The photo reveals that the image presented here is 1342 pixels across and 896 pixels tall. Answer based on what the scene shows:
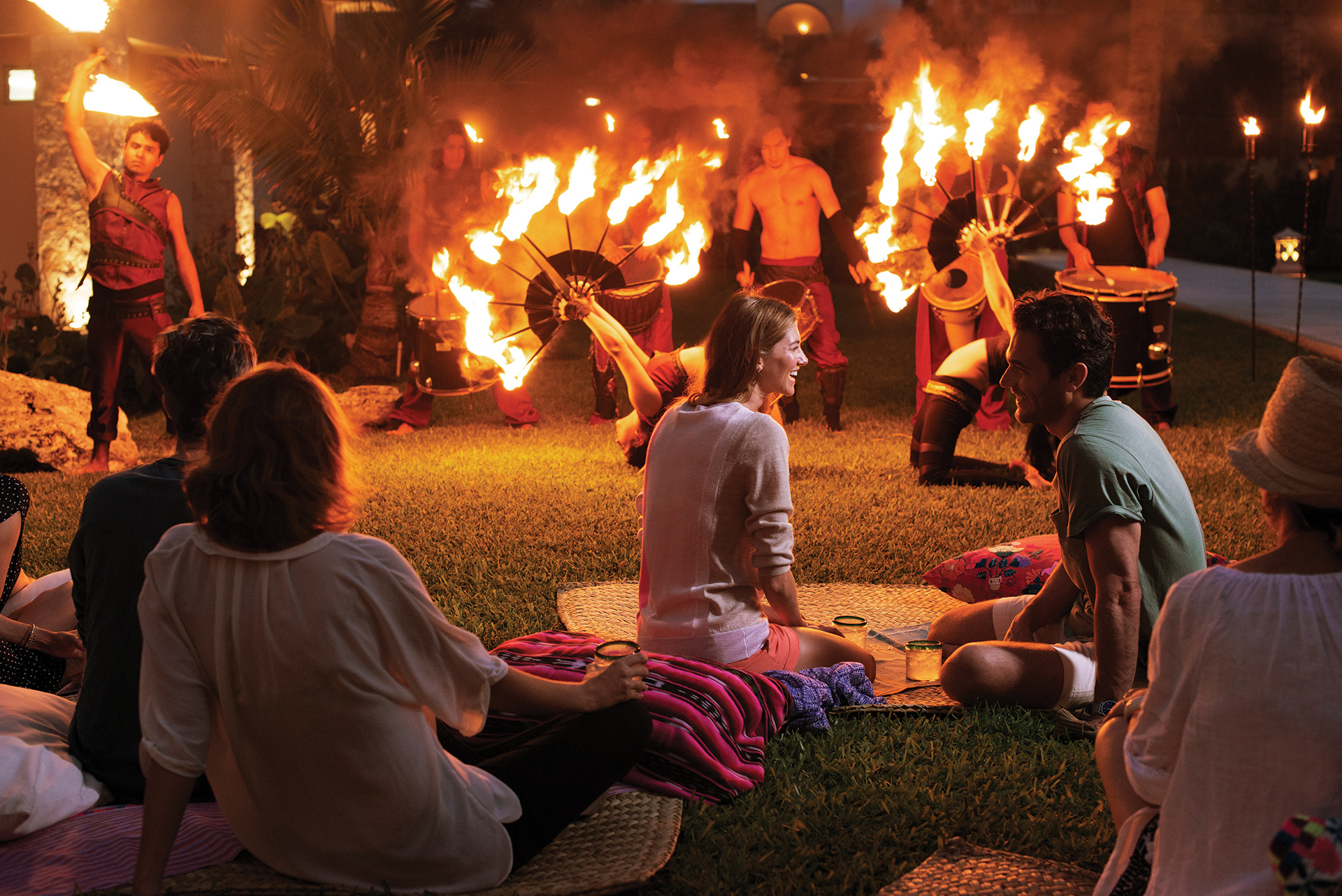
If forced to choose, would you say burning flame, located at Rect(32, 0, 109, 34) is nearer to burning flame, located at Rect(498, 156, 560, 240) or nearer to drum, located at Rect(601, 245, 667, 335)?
drum, located at Rect(601, 245, 667, 335)

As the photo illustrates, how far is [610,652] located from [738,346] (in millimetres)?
1175

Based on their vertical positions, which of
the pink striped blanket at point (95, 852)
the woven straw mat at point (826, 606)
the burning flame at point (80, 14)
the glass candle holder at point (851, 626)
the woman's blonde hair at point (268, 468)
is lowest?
the woven straw mat at point (826, 606)

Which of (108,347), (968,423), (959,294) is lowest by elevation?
(968,423)

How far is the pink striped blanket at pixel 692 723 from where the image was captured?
134 inches

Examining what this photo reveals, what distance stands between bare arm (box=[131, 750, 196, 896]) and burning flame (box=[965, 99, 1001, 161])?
703 centimetres

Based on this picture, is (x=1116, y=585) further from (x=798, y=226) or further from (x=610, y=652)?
(x=798, y=226)

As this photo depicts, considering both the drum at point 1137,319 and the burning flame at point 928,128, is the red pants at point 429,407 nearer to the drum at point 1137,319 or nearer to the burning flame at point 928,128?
the burning flame at point 928,128

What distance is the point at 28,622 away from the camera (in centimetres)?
403

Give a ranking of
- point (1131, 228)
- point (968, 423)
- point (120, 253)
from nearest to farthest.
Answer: point (968, 423)
point (120, 253)
point (1131, 228)

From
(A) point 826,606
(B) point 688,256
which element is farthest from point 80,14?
(A) point 826,606

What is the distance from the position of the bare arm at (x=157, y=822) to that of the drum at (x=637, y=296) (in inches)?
265

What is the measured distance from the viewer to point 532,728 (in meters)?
3.02

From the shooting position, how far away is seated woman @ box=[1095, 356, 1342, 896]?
1.99m

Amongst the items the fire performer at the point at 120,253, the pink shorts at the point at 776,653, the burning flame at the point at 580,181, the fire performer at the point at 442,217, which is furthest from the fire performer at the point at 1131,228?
the fire performer at the point at 120,253
